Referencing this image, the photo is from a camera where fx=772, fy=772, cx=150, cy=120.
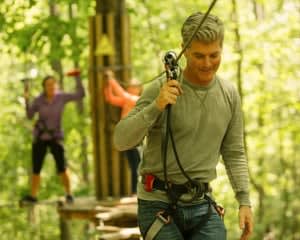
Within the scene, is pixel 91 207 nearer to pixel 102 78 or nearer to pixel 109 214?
pixel 102 78

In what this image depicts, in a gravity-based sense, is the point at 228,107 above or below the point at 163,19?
below

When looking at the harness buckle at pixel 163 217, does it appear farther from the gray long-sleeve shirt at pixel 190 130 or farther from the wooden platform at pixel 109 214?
the wooden platform at pixel 109 214

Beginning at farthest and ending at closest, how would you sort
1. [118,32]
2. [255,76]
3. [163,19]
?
[163,19]
[255,76]
[118,32]

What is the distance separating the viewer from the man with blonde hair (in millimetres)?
3678

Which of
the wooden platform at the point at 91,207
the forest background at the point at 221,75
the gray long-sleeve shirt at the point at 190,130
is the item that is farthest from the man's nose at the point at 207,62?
the forest background at the point at 221,75

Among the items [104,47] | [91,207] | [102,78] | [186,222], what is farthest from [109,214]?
[186,222]

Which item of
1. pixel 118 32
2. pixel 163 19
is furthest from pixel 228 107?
pixel 163 19

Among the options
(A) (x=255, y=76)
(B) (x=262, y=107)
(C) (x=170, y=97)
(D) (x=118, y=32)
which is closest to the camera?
(C) (x=170, y=97)

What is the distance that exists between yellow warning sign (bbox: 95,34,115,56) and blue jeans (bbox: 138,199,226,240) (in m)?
6.38

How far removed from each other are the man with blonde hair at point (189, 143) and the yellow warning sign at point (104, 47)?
6262 mm

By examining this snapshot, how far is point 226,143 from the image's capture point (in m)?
4.02

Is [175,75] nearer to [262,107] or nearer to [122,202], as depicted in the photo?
[122,202]

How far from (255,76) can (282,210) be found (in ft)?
13.2

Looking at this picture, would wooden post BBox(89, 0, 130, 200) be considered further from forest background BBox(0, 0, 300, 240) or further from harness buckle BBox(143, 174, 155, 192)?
harness buckle BBox(143, 174, 155, 192)
